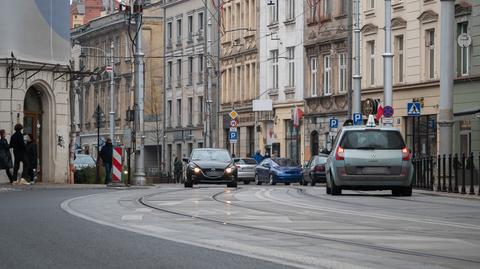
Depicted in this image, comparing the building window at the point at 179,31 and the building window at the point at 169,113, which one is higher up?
the building window at the point at 179,31

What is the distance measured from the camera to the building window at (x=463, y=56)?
1895 inches

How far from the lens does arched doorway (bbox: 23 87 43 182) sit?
4144 centimetres

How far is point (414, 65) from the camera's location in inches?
2098

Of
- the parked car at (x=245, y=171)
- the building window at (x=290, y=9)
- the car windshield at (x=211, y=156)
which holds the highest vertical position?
the building window at (x=290, y=9)

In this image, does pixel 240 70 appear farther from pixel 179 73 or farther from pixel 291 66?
pixel 179 73

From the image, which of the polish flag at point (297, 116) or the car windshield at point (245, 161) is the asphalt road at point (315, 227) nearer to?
the polish flag at point (297, 116)

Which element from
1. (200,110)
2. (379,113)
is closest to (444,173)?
(379,113)

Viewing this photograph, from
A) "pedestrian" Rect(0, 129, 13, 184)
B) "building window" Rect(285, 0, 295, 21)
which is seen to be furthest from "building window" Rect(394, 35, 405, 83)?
"pedestrian" Rect(0, 129, 13, 184)

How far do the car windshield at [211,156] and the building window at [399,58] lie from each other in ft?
52.5

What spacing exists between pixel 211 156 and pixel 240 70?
3703cm

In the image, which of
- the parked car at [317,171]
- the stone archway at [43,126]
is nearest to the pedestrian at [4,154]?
the stone archway at [43,126]

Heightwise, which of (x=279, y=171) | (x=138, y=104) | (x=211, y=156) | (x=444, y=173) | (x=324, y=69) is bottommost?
(x=279, y=171)

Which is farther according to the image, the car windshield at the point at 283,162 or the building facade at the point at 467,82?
the car windshield at the point at 283,162

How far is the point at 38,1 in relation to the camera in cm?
4088
